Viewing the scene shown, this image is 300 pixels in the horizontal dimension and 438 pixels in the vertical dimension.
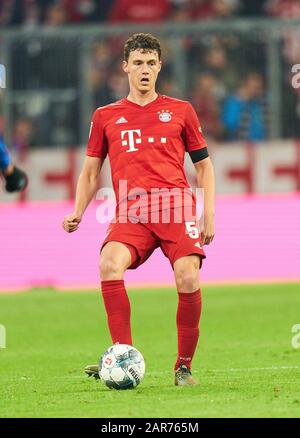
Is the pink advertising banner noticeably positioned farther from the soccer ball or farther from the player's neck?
the soccer ball

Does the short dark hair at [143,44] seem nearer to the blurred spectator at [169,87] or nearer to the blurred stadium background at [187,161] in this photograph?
the blurred stadium background at [187,161]

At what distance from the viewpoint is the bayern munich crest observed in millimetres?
9812

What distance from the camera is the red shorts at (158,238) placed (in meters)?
9.55

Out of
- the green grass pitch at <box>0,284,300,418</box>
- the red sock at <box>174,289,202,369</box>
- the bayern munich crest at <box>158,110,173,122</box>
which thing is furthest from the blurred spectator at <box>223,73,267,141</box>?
the red sock at <box>174,289,202,369</box>

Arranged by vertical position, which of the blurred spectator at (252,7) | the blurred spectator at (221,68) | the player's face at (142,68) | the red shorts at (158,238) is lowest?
the red shorts at (158,238)

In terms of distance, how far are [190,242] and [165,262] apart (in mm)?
9635

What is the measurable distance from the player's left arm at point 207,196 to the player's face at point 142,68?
701 mm

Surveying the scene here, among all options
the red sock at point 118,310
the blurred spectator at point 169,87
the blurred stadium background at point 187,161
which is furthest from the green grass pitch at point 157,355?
the blurred spectator at point 169,87

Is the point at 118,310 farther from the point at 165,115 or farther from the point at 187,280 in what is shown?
the point at 165,115

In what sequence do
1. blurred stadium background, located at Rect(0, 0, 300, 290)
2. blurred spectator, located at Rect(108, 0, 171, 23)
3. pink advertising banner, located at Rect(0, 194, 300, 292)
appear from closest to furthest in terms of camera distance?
1. pink advertising banner, located at Rect(0, 194, 300, 292)
2. blurred stadium background, located at Rect(0, 0, 300, 290)
3. blurred spectator, located at Rect(108, 0, 171, 23)

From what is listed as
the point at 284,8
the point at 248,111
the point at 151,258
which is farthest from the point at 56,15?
the point at 151,258

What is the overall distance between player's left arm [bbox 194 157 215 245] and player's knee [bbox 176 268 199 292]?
38 cm
